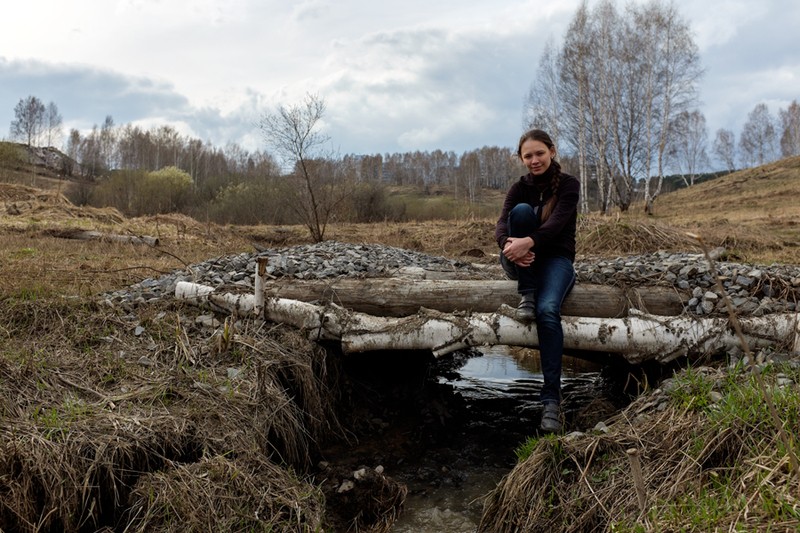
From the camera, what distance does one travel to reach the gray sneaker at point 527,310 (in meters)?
4.38

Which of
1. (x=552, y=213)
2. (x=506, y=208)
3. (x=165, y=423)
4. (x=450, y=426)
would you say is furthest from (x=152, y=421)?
(x=552, y=213)

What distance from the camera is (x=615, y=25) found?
2486 cm

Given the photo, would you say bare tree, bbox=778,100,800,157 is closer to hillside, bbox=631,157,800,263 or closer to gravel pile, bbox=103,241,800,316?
hillside, bbox=631,157,800,263

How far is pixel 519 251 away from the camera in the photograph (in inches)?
171

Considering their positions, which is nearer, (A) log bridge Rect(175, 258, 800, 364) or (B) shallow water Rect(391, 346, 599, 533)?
(B) shallow water Rect(391, 346, 599, 533)

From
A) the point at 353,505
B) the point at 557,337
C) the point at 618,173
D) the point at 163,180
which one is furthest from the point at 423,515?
the point at 163,180

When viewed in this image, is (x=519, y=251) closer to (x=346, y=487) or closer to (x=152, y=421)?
(x=346, y=487)

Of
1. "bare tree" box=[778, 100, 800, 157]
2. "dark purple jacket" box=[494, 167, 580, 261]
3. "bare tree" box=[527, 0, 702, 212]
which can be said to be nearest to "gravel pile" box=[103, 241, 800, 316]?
"dark purple jacket" box=[494, 167, 580, 261]

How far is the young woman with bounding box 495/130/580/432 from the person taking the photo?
13.9 feet

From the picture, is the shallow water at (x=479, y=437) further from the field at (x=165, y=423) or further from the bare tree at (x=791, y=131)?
the bare tree at (x=791, y=131)

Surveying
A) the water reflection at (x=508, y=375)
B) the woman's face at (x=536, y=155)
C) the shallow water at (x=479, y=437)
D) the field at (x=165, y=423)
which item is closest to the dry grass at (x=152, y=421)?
the field at (x=165, y=423)

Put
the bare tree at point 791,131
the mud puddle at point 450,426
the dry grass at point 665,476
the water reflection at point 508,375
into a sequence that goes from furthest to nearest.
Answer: the bare tree at point 791,131 < the water reflection at point 508,375 < the mud puddle at point 450,426 < the dry grass at point 665,476

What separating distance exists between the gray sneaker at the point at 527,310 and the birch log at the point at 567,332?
0.25 ft

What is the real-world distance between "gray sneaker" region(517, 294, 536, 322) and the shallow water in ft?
4.18
